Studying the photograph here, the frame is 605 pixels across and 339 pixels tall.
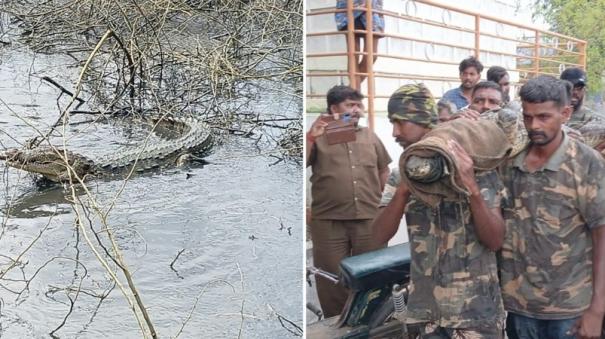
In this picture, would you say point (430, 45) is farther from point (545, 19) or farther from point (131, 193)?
point (131, 193)

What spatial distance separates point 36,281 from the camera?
381 cm

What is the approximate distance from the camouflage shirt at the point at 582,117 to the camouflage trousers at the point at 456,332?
0.55m

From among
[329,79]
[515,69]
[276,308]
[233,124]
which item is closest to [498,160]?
[515,69]

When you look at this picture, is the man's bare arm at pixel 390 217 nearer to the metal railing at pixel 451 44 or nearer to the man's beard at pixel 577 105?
the metal railing at pixel 451 44

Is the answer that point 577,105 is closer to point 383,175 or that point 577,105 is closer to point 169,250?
point 383,175

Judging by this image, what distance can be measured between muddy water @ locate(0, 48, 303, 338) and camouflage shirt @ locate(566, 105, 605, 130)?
1.98 m

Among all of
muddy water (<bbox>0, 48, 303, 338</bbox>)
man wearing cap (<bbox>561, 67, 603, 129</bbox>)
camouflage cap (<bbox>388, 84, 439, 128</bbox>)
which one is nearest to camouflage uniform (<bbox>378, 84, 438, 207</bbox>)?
camouflage cap (<bbox>388, 84, 439, 128</bbox>)

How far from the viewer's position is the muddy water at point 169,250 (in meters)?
3.50

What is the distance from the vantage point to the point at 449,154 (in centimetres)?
155

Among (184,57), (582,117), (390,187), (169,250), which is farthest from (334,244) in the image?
(184,57)

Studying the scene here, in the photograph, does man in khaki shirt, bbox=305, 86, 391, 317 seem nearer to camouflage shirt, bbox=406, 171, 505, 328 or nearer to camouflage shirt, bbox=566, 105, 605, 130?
camouflage shirt, bbox=406, 171, 505, 328

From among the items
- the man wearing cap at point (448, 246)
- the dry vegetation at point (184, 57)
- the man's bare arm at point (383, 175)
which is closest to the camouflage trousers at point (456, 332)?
the man wearing cap at point (448, 246)

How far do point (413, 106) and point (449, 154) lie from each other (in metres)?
0.20

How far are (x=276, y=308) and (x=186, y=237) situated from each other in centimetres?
100
